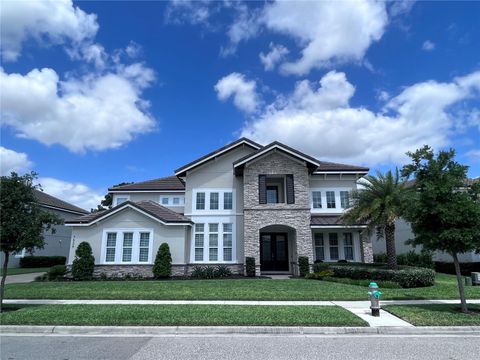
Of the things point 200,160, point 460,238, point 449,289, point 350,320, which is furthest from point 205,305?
point 200,160

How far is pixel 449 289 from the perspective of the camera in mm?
14609

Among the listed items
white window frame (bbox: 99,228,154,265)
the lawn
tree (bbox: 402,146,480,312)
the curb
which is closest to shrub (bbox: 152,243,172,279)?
white window frame (bbox: 99,228,154,265)

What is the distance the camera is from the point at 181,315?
9258mm

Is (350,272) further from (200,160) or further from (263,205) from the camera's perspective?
(200,160)

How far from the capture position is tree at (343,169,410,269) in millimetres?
16945

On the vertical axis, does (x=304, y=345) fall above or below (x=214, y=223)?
below

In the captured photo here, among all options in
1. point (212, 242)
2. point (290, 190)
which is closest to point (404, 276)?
point (290, 190)

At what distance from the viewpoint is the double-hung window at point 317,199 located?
24.1m

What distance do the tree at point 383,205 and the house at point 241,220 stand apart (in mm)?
1808

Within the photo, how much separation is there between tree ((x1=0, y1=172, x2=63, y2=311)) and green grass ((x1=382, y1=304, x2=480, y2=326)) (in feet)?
38.8

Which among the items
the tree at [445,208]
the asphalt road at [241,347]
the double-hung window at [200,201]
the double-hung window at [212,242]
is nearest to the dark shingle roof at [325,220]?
the double-hung window at [212,242]

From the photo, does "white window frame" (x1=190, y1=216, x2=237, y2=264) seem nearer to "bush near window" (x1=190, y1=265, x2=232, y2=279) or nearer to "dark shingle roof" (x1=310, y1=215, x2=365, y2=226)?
"bush near window" (x1=190, y1=265, x2=232, y2=279)

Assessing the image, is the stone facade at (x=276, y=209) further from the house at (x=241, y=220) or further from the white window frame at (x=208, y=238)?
the white window frame at (x=208, y=238)

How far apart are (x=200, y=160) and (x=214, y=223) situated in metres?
4.51
